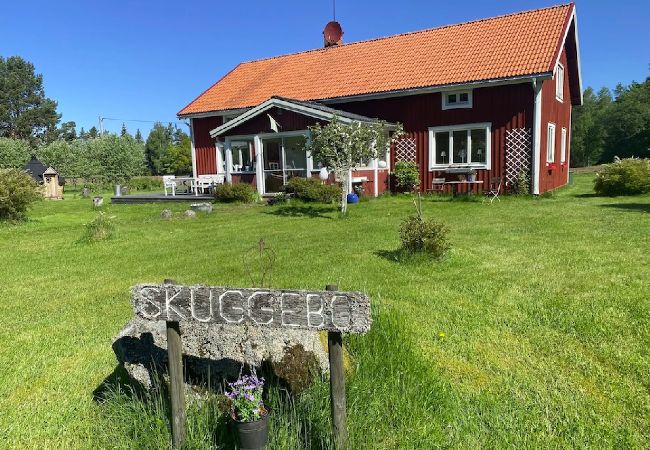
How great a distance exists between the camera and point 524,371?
3.77 m

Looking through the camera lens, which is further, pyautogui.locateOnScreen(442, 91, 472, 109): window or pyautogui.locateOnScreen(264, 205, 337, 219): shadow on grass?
pyautogui.locateOnScreen(442, 91, 472, 109): window

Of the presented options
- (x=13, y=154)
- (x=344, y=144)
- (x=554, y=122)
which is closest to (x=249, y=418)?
(x=344, y=144)

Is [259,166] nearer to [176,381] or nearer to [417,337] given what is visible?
[417,337]

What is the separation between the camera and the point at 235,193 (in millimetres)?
17219

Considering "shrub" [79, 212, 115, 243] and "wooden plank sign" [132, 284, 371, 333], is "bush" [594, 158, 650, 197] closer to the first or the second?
"shrub" [79, 212, 115, 243]

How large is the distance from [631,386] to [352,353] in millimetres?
2035

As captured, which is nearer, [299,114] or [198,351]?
[198,351]

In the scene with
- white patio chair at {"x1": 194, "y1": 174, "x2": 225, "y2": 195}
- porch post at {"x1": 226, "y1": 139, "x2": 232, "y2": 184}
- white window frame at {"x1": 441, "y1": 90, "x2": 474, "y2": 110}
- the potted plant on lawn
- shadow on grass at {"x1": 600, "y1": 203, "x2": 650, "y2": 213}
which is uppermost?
white window frame at {"x1": 441, "y1": 90, "x2": 474, "y2": 110}

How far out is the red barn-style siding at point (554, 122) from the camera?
1686cm

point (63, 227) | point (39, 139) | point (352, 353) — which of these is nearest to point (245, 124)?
point (63, 227)

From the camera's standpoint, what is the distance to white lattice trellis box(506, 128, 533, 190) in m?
16.2

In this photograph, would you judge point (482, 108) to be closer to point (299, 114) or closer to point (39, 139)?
point (299, 114)

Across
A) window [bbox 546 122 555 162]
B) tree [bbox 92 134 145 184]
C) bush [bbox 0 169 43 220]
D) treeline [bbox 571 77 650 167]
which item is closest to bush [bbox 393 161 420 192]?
window [bbox 546 122 555 162]

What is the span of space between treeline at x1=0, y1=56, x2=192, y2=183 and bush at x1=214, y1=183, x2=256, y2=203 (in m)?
24.3
